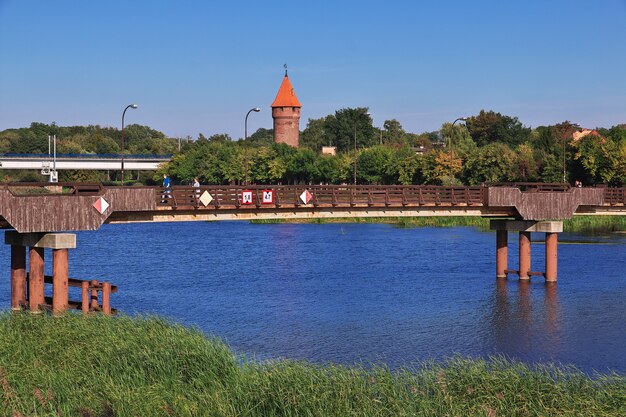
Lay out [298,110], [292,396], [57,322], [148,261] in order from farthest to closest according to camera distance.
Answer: [298,110], [148,261], [57,322], [292,396]

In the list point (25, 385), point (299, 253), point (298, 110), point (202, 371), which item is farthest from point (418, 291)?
point (298, 110)

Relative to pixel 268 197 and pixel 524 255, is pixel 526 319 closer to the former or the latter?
pixel 524 255

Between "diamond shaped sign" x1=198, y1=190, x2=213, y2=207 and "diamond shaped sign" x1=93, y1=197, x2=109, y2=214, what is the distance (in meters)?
6.10

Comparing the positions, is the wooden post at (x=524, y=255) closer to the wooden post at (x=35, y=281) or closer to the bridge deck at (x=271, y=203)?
the bridge deck at (x=271, y=203)

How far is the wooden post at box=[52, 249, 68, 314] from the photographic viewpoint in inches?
1508

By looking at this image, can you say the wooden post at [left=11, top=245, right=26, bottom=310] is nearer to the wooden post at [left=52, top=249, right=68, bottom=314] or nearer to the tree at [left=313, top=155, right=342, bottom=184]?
the wooden post at [left=52, top=249, right=68, bottom=314]

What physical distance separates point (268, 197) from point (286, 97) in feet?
444

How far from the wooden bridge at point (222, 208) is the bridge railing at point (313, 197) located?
5cm

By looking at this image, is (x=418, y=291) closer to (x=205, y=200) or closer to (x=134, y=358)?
(x=205, y=200)

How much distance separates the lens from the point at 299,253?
244 ft

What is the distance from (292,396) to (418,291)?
95.2ft

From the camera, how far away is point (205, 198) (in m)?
45.6

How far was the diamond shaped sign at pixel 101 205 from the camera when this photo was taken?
40272mm

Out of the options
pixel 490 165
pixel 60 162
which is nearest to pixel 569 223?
pixel 490 165
